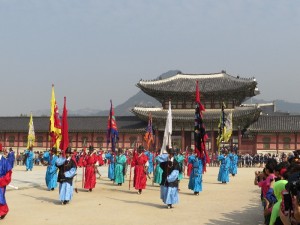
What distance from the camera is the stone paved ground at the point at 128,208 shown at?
8.64 meters

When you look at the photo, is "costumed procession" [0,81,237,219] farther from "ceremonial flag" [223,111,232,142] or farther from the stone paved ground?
"ceremonial flag" [223,111,232,142]

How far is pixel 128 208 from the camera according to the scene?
1034 cm

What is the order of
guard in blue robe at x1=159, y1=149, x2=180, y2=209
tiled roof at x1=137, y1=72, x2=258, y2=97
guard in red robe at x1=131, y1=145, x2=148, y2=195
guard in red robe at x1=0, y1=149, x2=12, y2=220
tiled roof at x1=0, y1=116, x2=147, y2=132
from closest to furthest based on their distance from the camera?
→ guard in red robe at x1=0, y1=149, x2=12, y2=220 → guard in blue robe at x1=159, y1=149, x2=180, y2=209 → guard in red robe at x1=131, y1=145, x2=148, y2=195 → tiled roof at x1=137, y1=72, x2=258, y2=97 → tiled roof at x1=0, y1=116, x2=147, y2=132

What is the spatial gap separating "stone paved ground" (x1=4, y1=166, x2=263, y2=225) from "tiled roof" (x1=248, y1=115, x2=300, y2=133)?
2324cm

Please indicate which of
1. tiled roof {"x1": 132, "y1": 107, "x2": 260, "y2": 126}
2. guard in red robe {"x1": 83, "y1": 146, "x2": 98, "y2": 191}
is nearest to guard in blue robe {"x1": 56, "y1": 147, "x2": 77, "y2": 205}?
guard in red robe {"x1": 83, "y1": 146, "x2": 98, "y2": 191}

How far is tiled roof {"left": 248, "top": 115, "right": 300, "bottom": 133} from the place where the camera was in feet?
119

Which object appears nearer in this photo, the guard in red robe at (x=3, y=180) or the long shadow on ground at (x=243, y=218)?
the guard in red robe at (x=3, y=180)

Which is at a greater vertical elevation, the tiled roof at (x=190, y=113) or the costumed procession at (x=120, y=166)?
the tiled roof at (x=190, y=113)

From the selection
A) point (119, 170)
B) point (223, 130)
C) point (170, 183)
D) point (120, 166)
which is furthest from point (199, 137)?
point (223, 130)

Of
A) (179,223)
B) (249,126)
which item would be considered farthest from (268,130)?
(179,223)

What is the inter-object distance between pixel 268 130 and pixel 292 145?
256cm

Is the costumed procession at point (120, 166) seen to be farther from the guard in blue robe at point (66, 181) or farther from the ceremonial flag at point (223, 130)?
the ceremonial flag at point (223, 130)

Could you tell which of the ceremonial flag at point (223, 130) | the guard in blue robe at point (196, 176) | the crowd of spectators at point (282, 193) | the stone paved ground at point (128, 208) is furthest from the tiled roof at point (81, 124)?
the crowd of spectators at point (282, 193)

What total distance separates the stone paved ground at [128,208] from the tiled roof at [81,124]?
25062mm
